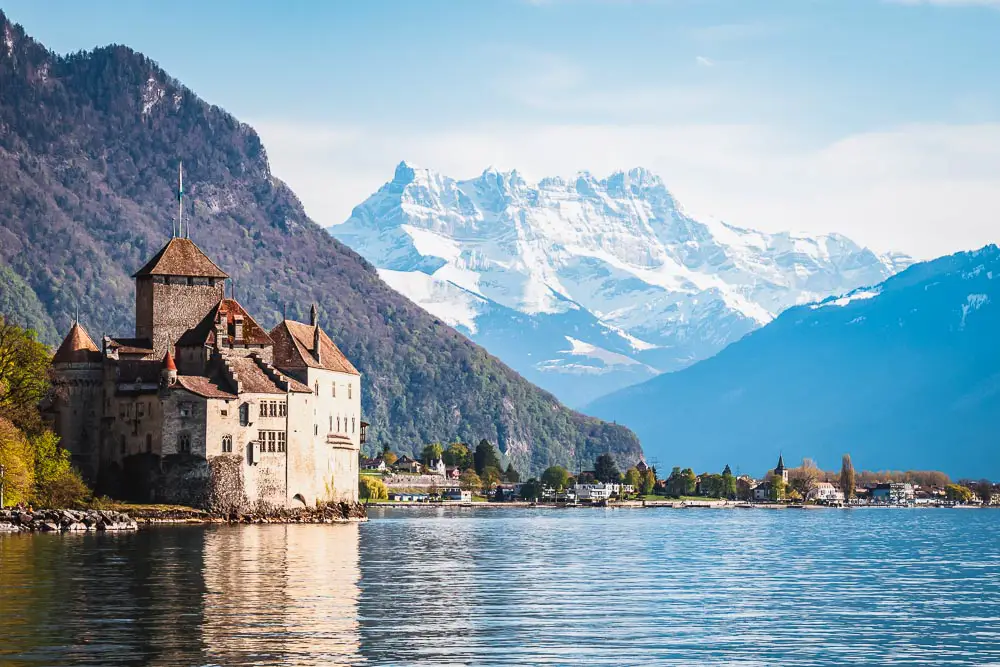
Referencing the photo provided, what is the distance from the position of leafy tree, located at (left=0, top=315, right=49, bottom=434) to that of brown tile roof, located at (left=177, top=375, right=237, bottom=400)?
12.5 meters

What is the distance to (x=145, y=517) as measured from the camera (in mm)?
142875

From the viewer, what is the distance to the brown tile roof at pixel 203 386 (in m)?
147

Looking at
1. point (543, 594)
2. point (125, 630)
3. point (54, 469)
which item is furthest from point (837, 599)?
point (54, 469)

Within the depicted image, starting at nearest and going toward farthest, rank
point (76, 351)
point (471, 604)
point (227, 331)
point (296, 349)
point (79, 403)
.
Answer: point (471, 604) → point (79, 403) → point (76, 351) → point (227, 331) → point (296, 349)

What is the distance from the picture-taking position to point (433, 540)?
136500 mm

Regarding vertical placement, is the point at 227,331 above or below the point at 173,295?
below

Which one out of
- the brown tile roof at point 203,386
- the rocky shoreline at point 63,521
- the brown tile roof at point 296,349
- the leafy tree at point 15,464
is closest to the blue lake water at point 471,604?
the rocky shoreline at point 63,521

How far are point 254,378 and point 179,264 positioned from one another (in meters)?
16.9

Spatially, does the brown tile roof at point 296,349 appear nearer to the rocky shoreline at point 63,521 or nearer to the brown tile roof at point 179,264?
the brown tile roof at point 179,264

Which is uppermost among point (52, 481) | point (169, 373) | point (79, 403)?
point (169, 373)

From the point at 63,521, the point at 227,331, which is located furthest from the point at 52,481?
the point at 227,331

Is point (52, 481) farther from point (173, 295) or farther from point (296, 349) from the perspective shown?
point (296, 349)

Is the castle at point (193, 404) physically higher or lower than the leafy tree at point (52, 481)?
higher

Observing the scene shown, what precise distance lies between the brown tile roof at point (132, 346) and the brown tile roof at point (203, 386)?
8971 millimetres
